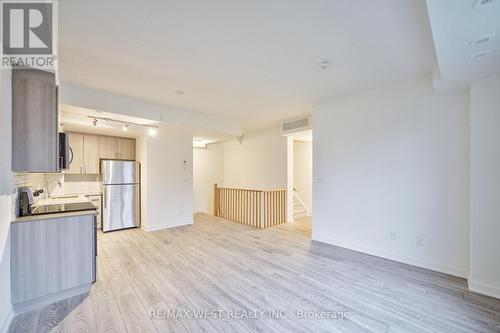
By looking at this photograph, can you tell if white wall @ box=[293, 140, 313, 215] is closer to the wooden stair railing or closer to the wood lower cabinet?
the wooden stair railing

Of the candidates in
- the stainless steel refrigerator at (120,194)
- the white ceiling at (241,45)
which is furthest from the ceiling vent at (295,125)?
the stainless steel refrigerator at (120,194)

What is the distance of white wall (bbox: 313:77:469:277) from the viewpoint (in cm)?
290

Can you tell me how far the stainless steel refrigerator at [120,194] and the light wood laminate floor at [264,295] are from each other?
138cm

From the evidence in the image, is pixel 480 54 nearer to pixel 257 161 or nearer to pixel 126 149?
pixel 257 161

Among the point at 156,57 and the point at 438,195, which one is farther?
the point at 438,195

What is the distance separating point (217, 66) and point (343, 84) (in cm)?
204

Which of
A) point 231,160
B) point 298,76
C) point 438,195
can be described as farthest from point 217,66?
point 231,160

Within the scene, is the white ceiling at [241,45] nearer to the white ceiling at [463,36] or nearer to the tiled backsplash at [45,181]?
the white ceiling at [463,36]

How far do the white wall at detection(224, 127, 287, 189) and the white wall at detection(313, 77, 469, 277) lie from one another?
181cm

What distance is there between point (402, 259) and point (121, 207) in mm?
5794

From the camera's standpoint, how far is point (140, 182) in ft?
17.9

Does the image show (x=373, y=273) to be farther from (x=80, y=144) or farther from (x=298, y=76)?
(x=80, y=144)

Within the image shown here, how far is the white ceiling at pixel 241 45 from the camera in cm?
189

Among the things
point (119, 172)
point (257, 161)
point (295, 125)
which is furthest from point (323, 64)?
point (119, 172)
